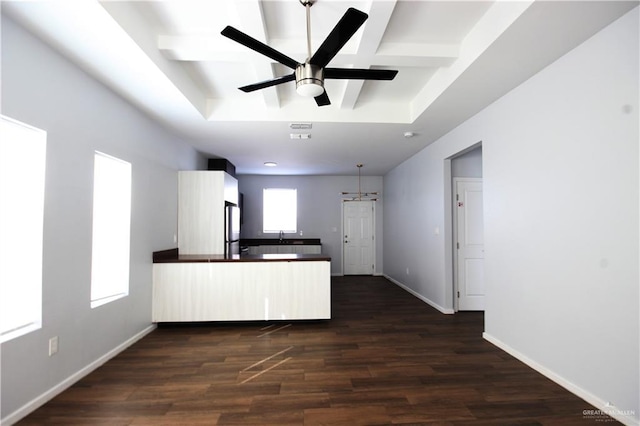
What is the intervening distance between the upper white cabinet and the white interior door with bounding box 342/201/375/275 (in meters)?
3.87

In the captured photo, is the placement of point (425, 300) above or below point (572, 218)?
below

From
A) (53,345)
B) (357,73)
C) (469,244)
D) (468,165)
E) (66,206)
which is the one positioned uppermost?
(357,73)

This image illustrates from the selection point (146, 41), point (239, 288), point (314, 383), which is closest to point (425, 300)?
point (239, 288)

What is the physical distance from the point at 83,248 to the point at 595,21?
4.14m

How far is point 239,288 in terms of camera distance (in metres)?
3.90

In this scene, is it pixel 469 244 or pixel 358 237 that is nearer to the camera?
pixel 469 244

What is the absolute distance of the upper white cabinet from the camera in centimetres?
450

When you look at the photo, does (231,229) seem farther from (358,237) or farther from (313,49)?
(358,237)

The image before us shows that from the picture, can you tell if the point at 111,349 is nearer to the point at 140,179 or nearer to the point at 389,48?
the point at 140,179

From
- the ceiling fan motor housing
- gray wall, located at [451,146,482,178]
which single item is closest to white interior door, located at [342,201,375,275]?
gray wall, located at [451,146,482,178]

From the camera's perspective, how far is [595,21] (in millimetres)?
1970

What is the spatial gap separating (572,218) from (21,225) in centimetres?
401

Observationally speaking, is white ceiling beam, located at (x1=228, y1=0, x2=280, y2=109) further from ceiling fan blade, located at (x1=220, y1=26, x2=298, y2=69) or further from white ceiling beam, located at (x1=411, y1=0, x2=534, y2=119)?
white ceiling beam, located at (x1=411, y1=0, x2=534, y2=119)

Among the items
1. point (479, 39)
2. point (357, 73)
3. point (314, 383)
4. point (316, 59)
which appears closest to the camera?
→ point (316, 59)
